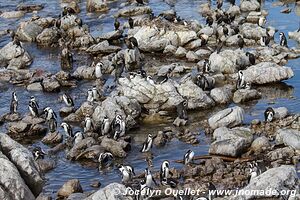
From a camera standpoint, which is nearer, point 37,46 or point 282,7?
point 37,46

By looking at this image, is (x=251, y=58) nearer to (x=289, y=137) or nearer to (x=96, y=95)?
(x=96, y=95)

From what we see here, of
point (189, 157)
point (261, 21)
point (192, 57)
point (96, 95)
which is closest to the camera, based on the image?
point (189, 157)

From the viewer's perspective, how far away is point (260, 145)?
20406 millimetres

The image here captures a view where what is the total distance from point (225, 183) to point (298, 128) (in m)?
5.40

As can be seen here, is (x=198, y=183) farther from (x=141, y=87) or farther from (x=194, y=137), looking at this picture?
(x=141, y=87)

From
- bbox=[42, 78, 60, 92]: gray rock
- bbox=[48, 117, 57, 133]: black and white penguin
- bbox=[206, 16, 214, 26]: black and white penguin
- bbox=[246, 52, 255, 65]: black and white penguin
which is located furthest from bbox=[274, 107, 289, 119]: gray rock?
bbox=[206, 16, 214, 26]: black and white penguin

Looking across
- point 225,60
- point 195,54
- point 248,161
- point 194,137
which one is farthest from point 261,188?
point 195,54

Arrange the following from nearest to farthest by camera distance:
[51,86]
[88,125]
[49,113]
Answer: [88,125]
[49,113]
[51,86]

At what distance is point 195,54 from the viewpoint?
31891 millimetres

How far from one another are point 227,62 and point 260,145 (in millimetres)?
9715

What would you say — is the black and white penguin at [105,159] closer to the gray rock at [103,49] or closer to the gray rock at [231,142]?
the gray rock at [231,142]

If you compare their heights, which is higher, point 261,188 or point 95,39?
point 261,188

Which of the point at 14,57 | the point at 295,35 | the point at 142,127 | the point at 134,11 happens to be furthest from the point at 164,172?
the point at 134,11

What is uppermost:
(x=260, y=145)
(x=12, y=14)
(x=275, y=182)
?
(x=275, y=182)
